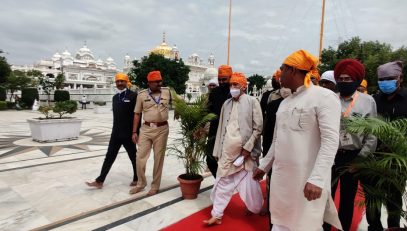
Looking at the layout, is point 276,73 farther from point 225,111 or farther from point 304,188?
point 304,188

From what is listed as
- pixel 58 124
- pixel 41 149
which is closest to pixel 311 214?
pixel 41 149

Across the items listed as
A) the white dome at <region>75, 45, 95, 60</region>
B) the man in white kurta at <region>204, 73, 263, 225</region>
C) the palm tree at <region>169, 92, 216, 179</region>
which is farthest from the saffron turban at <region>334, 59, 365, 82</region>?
the white dome at <region>75, 45, 95, 60</region>

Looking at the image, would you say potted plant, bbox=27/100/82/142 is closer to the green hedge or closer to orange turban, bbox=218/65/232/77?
orange turban, bbox=218/65/232/77

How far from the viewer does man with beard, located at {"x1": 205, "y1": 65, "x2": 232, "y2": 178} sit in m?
3.62

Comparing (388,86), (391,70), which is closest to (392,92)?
(388,86)

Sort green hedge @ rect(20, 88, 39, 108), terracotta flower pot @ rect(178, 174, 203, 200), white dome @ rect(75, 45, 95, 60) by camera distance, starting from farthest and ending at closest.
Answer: white dome @ rect(75, 45, 95, 60) < green hedge @ rect(20, 88, 39, 108) < terracotta flower pot @ rect(178, 174, 203, 200)

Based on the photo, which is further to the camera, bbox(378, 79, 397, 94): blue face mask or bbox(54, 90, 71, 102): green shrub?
bbox(54, 90, 71, 102): green shrub

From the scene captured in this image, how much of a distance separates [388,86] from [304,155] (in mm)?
1206

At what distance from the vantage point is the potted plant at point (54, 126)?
7727 millimetres

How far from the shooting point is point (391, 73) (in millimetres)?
2494

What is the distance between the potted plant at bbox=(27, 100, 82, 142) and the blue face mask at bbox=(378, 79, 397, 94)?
25.0 feet

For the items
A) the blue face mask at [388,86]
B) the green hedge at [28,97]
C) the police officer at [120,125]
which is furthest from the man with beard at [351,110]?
the green hedge at [28,97]

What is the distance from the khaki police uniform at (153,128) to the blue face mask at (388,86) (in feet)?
8.18

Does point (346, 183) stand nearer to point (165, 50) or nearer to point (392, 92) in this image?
point (392, 92)
